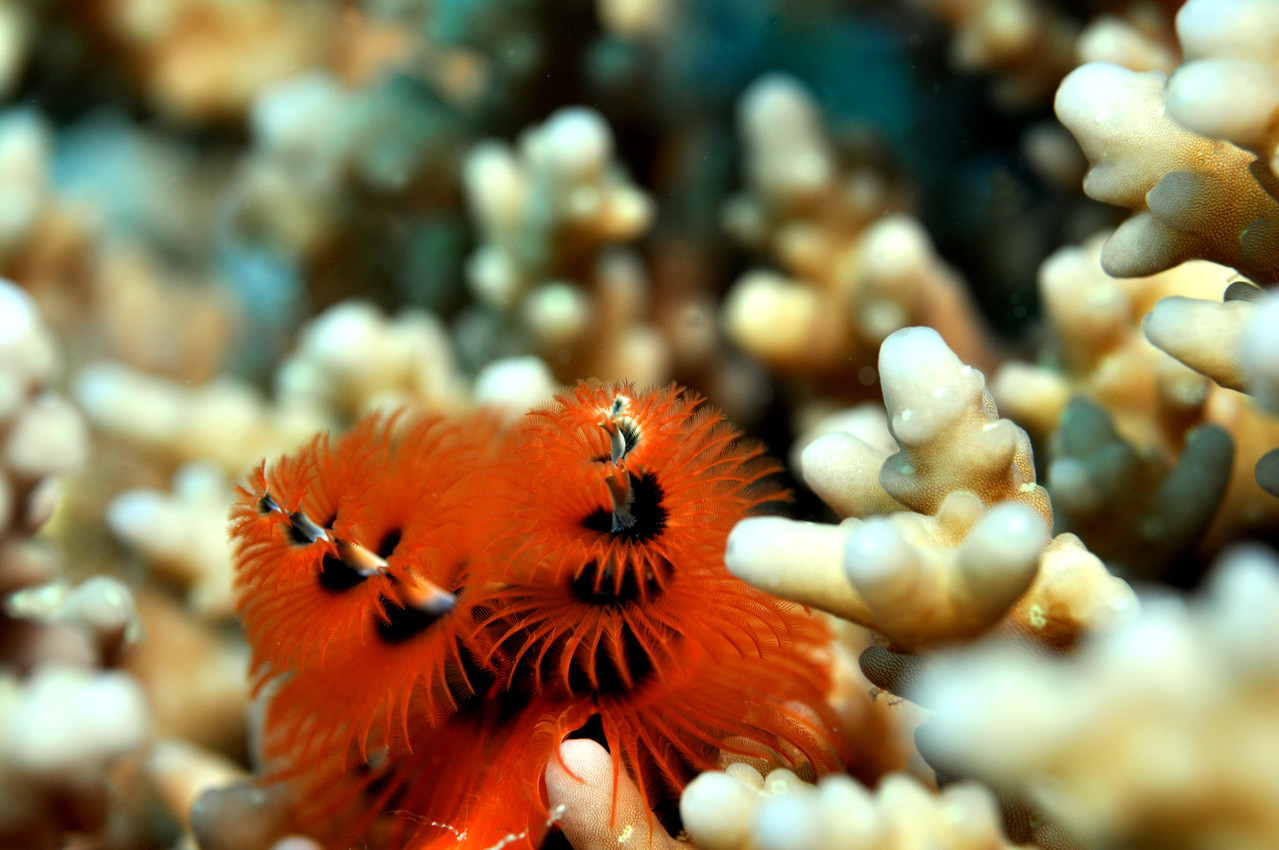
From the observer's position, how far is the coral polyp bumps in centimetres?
125

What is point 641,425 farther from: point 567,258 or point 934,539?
point 567,258

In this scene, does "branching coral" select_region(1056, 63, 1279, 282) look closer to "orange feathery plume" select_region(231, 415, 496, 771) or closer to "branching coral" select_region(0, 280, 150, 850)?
"orange feathery plume" select_region(231, 415, 496, 771)

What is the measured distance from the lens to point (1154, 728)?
613mm

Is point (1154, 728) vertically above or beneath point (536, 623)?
beneath

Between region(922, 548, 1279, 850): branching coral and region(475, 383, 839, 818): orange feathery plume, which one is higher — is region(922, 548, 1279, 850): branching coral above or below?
below

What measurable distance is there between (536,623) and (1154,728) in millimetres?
852

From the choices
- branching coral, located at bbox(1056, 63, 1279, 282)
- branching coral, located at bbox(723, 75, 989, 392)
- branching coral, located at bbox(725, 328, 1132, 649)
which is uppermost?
branching coral, located at bbox(723, 75, 989, 392)

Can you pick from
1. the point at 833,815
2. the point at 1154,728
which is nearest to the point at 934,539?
the point at 833,815

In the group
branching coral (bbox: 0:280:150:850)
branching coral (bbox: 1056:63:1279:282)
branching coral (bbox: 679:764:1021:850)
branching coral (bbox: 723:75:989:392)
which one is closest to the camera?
branching coral (bbox: 679:764:1021:850)

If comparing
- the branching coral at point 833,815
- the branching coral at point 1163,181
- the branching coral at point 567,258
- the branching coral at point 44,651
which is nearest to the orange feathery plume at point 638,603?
the branching coral at point 833,815

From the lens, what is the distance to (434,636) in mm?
1298

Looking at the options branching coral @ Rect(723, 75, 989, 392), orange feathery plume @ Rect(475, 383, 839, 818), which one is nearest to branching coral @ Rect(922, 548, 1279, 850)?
orange feathery plume @ Rect(475, 383, 839, 818)

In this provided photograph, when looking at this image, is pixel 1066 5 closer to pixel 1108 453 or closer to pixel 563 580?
pixel 1108 453

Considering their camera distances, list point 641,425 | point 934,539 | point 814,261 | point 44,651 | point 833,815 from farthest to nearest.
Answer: point 814,261 → point 44,651 → point 641,425 → point 934,539 → point 833,815
